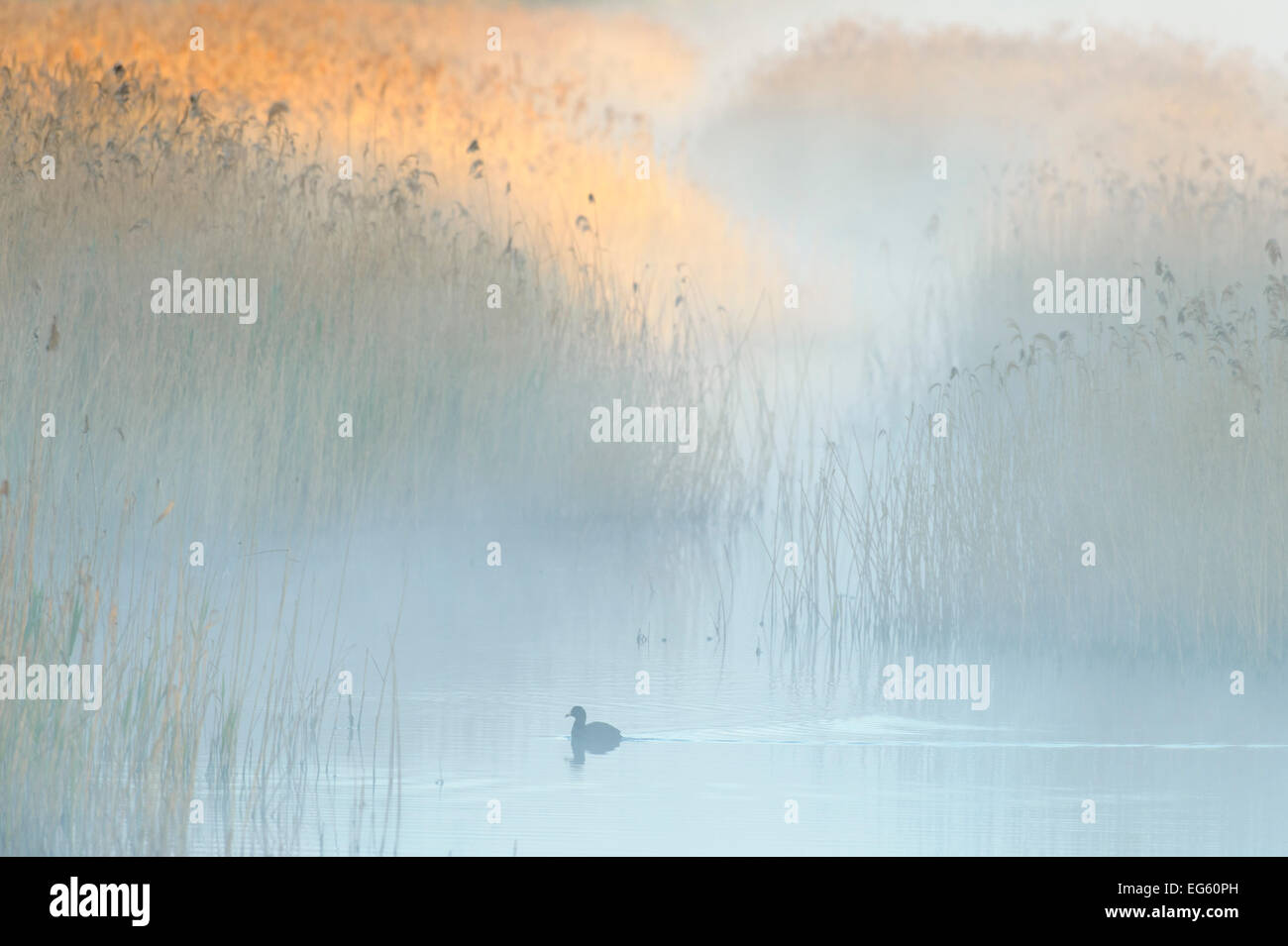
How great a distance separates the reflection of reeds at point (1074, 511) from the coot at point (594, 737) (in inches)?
49.6

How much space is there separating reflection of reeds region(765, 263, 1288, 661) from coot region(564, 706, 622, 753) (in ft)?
4.14

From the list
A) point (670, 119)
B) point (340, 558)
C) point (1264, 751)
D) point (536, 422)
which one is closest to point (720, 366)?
point (536, 422)

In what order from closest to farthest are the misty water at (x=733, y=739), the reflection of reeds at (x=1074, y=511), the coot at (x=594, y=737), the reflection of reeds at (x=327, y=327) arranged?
the misty water at (x=733, y=739) → the coot at (x=594, y=737) → the reflection of reeds at (x=1074, y=511) → the reflection of reeds at (x=327, y=327)

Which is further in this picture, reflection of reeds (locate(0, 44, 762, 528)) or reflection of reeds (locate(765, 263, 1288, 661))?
reflection of reeds (locate(0, 44, 762, 528))

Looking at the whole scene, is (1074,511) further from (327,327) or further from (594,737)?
(327,327)

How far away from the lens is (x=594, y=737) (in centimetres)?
380

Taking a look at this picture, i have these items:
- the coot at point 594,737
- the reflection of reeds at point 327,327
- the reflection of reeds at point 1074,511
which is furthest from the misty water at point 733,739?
the reflection of reeds at point 327,327

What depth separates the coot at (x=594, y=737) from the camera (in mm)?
3775

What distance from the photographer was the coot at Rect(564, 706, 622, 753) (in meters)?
3.78

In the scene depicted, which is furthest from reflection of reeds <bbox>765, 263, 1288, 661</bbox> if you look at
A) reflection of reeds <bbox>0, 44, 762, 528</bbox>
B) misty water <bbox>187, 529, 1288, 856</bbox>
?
reflection of reeds <bbox>0, 44, 762, 528</bbox>

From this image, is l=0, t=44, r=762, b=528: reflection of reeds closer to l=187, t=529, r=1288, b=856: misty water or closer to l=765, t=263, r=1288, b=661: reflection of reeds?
l=187, t=529, r=1288, b=856: misty water

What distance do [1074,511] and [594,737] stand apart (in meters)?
2.35

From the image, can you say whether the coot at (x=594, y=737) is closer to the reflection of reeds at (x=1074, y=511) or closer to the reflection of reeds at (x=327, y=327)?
the reflection of reeds at (x=1074, y=511)

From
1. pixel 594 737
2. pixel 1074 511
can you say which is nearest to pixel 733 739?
pixel 594 737
